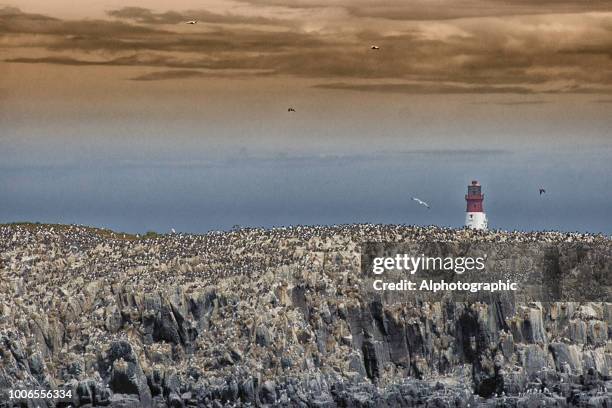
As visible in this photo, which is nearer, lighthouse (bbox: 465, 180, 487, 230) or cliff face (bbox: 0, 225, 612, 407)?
cliff face (bbox: 0, 225, 612, 407)

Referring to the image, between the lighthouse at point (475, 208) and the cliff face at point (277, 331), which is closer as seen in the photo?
the cliff face at point (277, 331)

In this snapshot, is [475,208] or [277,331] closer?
[277,331]

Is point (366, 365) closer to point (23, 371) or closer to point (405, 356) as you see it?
point (405, 356)

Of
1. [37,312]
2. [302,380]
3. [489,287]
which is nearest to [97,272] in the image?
[37,312]
